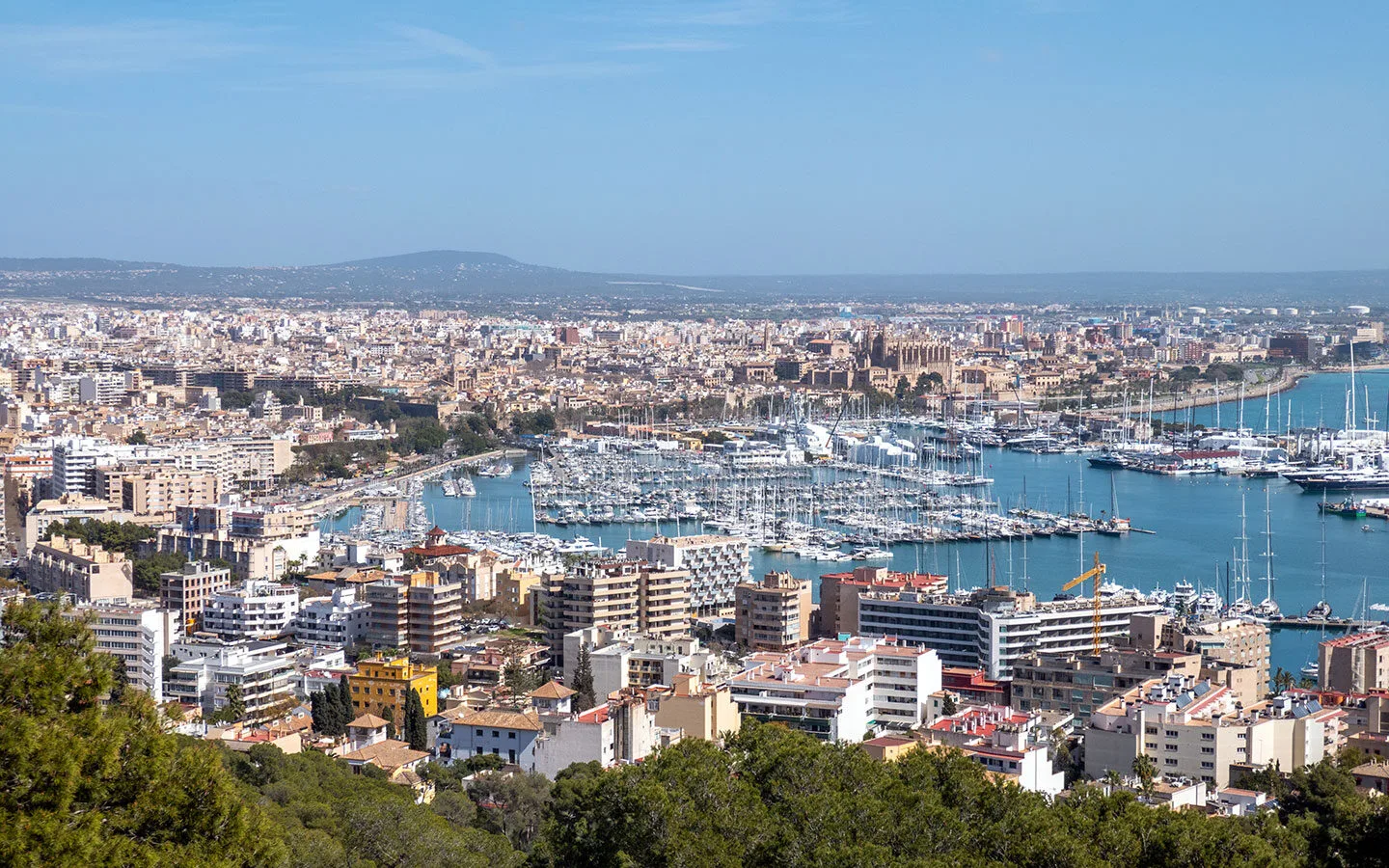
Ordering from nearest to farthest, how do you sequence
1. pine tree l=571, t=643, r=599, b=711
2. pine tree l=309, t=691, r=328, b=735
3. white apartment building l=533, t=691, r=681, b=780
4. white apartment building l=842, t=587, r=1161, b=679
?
white apartment building l=533, t=691, r=681, b=780 < pine tree l=309, t=691, r=328, b=735 < pine tree l=571, t=643, r=599, b=711 < white apartment building l=842, t=587, r=1161, b=679

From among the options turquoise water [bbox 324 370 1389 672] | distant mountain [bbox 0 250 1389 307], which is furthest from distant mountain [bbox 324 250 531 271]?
turquoise water [bbox 324 370 1389 672]

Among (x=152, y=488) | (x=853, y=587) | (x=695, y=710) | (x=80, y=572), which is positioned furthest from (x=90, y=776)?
(x=152, y=488)

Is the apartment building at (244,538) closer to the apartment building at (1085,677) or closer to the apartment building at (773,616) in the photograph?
the apartment building at (773,616)

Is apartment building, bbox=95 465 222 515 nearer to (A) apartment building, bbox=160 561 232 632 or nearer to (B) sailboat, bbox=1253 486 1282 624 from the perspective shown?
(A) apartment building, bbox=160 561 232 632

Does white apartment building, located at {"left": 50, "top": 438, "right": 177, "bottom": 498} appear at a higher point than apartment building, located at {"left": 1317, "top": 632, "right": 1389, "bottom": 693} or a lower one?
higher

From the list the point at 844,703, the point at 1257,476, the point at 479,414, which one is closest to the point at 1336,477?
the point at 1257,476

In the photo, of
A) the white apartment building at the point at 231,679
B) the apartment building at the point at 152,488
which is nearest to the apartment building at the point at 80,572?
the white apartment building at the point at 231,679

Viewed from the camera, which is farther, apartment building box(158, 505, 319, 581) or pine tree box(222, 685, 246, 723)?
apartment building box(158, 505, 319, 581)
